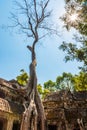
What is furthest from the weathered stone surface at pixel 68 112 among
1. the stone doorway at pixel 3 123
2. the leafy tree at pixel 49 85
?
the leafy tree at pixel 49 85

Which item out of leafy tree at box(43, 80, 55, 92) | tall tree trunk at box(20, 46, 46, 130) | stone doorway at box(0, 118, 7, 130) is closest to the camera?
tall tree trunk at box(20, 46, 46, 130)

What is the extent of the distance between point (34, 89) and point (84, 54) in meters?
4.70

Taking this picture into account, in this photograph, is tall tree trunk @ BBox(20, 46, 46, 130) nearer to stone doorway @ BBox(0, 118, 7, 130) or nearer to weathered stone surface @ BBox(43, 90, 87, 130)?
stone doorway @ BBox(0, 118, 7, 130)

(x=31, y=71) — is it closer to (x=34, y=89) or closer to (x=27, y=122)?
(x=34, y=89)

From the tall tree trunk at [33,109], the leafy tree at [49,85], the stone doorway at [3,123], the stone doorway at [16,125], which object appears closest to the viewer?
→ the tall tree trunk at [33,109]

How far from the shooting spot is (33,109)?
34.6ft

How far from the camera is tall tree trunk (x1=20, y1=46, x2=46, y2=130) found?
9.88 m

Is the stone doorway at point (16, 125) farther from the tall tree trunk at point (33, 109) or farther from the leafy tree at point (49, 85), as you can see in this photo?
the leafy tree at point (49, 85)

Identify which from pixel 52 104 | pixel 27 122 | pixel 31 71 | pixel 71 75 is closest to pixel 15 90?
pixel 31 71

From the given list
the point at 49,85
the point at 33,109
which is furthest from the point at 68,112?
the point at 49,85

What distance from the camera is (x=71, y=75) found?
28.3m

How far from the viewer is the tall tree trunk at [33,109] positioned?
988cm

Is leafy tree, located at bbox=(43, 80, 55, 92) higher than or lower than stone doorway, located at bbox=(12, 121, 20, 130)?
higher

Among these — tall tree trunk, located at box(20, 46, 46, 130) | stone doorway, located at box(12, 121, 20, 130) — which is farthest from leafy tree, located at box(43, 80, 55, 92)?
stone doorway, located at box(12, 121, 20, 130)
